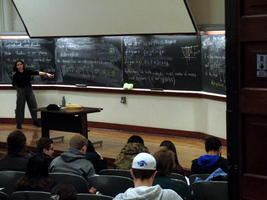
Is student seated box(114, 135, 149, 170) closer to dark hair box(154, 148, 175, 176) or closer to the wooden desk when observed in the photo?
dark hair box(154, 148, 175, 176)

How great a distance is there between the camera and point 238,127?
84.9 inches

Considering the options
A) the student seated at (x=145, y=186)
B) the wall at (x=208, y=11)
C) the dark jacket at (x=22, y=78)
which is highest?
the wall at (x=208, y=11)

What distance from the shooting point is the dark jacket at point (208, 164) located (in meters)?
4.42

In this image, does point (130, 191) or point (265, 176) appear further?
point (130, 191)

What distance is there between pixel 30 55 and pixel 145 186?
7573 millimetres

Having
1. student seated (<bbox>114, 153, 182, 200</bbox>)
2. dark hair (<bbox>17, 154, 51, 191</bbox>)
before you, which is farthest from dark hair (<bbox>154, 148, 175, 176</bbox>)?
dark hair (<bbox>17, 154, 51, 191</bbox>)

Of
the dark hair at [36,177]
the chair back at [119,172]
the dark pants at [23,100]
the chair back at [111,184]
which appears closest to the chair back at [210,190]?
the chair back at [111,184]

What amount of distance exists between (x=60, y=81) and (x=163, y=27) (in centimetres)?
282

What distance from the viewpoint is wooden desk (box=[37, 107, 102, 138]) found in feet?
24.7

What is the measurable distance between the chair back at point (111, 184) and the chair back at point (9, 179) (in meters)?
0.63

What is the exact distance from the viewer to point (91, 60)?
9625 mm

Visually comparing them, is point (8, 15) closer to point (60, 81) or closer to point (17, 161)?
point (60, 81)

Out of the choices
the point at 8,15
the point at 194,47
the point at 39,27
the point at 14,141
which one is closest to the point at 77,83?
the point at 39,27

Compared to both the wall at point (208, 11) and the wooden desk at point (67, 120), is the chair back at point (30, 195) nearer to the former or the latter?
the wooden desk at point (67, 120)
